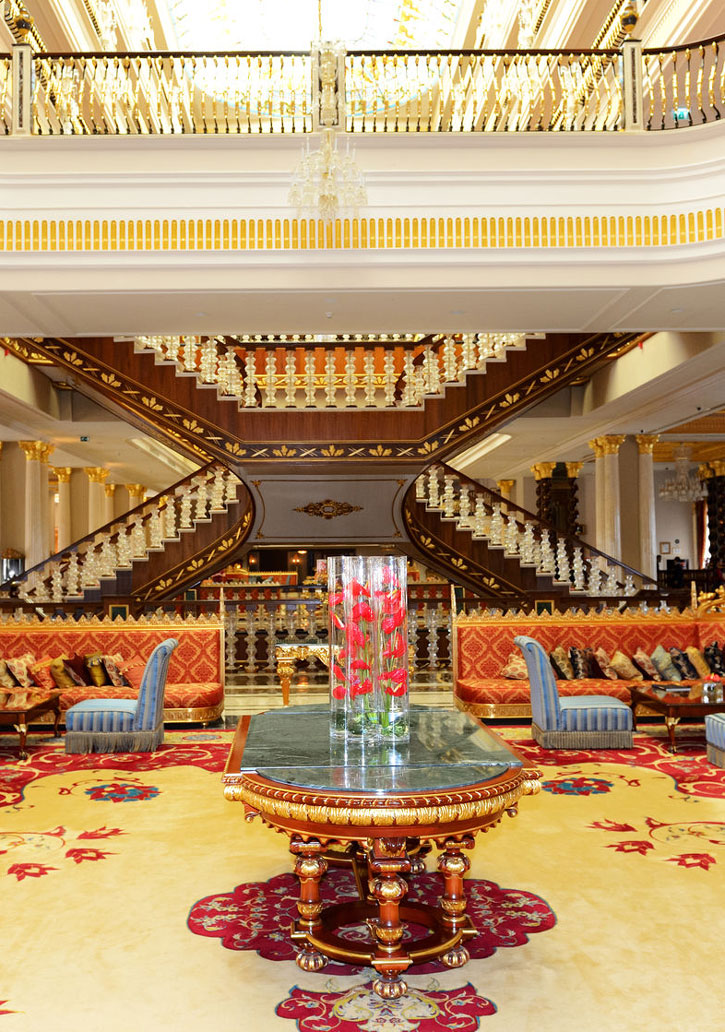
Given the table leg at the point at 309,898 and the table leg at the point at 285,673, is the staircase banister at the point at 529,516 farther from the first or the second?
the table leg at the point at 309,898

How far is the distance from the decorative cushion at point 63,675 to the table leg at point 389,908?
611 centimetres

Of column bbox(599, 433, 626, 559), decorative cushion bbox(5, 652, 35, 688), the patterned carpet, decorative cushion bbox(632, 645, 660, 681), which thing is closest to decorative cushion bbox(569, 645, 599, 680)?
decorative cushion bbox(632, 645, 660, 681)

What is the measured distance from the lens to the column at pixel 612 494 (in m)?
16.2

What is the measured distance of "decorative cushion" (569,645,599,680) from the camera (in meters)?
9.47

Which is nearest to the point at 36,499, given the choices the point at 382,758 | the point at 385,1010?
the point at 382,758

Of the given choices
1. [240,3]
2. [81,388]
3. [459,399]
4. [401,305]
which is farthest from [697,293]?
[240,3]

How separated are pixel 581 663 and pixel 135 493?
62.8ft

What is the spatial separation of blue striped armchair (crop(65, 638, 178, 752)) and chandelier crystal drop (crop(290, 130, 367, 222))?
376 centimetres

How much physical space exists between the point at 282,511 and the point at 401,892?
8.00 metres

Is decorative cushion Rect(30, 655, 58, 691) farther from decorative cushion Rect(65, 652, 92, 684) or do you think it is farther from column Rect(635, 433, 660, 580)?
column Rect(635, 433, 660, 580)

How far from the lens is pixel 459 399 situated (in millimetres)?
10539

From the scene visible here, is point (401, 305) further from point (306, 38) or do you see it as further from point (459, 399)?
point (306, 38)

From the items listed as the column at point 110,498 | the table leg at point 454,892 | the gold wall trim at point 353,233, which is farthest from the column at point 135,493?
the table leg at point 454,892

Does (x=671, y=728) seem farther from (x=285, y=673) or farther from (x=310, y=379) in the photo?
Result: (x=310, y=379)
